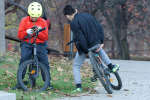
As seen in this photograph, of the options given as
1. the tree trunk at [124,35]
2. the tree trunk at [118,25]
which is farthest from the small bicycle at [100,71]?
the tree trunk at [118,25]

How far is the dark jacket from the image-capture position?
4934 mm

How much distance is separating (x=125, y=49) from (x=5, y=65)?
549 inches

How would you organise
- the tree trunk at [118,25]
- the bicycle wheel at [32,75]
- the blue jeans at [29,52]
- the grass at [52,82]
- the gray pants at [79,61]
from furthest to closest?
the tree trunk at [118,25], the gray pants at [79,61], the blue jeans at [29,52], the bicycle wheel at [32,75], the grass at [52,82]

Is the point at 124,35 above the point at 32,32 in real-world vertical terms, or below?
above

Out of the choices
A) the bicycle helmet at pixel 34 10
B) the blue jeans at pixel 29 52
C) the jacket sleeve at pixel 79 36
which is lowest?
the blue jeans at pixel 29 52

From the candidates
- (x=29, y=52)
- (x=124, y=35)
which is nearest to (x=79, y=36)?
(x=29, y=52)

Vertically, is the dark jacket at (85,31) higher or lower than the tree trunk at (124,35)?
lower

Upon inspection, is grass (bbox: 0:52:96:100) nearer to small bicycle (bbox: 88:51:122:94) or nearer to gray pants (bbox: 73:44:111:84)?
gray pants (bbox: 73:44:111:84)

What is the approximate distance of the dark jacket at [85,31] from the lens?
4934mm

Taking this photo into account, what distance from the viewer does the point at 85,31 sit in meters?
5.01

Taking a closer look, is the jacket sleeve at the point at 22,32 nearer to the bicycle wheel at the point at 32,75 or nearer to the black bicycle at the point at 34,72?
the black bicycle at the point at 34,72

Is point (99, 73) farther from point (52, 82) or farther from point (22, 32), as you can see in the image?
point (52, 82)

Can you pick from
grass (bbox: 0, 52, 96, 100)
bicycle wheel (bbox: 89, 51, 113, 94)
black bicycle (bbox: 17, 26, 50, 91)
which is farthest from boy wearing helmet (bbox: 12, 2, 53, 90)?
bicycle wheel (bbox: 89, 51, 113, 94)

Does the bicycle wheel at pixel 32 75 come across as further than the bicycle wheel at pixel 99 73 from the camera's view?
No
